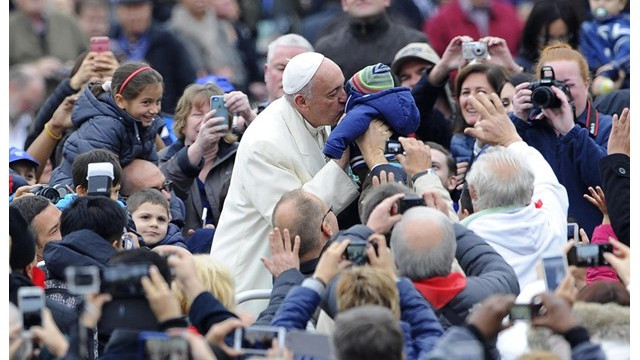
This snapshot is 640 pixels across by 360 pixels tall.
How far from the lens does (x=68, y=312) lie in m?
6.93

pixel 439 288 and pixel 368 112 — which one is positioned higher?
pixel 368 112

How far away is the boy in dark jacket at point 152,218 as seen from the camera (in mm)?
8688

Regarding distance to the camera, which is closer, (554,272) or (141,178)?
(554,272)

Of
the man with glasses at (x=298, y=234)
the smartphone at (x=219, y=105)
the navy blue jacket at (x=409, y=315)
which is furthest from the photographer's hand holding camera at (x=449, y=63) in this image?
the navy blue jacket at (x=409, y=315)

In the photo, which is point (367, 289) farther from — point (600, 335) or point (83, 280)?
point (83, 280)

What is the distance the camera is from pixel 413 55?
1080 centimetres

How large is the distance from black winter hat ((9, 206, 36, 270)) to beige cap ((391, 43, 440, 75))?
14.2ft

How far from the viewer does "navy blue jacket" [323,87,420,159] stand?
8031 mm

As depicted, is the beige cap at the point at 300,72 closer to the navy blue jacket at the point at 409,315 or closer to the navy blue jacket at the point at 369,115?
the navy blue jacket at the point at 369,115

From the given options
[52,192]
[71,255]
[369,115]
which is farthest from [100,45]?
[71,255]

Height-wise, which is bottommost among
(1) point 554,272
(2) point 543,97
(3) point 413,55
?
(1) point 554,272

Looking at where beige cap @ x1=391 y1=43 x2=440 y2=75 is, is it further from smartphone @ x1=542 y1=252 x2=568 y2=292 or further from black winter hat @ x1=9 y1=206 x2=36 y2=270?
smartphone @ x1=542 y1=252 x2=568 y2=292

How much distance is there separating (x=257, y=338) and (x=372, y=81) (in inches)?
94.2

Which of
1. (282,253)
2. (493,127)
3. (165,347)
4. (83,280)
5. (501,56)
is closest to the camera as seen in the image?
(165,347)
